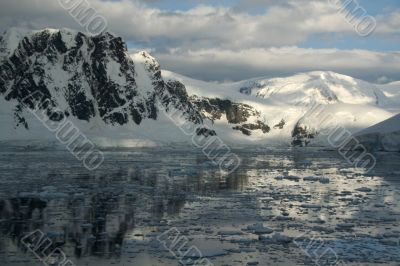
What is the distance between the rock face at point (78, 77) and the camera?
166m

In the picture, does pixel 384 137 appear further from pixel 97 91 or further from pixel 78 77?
pixel 78 77

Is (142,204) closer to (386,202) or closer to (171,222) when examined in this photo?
(171,222)

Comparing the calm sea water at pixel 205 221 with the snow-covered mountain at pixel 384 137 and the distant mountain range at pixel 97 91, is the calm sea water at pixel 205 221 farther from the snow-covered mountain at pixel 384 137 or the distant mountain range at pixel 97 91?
the distant mountain range at pixel 97 91

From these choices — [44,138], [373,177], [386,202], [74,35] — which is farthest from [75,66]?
[386,202]

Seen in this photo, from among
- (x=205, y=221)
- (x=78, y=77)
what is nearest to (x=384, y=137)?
(x=205, y=221)

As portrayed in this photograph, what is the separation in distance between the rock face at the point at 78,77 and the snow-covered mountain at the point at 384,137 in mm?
99295

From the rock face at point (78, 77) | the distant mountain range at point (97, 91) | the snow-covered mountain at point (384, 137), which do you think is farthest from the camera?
the rock face at point (78, 77)

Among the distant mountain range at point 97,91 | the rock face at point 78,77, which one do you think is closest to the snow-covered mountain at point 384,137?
the distant mountain range at point 97,91

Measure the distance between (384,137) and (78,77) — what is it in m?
118

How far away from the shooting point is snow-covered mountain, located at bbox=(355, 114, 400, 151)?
83.2m

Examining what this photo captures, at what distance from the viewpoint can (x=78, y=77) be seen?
584 ft

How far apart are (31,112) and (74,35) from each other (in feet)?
109

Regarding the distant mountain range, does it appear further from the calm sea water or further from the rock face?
the calm sea water

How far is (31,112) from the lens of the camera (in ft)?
522
